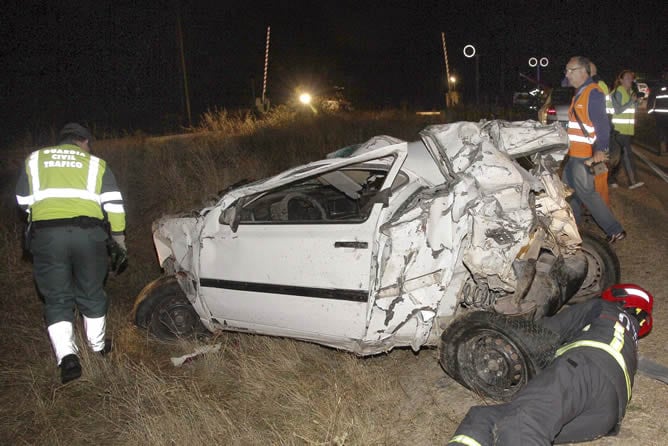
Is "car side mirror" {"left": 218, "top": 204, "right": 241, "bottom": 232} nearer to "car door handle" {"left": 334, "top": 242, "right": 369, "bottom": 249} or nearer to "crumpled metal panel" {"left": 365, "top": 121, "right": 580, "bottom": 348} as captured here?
"car door handle" {"left": 334, "top": 242, "right": 369, "bottom": 249}

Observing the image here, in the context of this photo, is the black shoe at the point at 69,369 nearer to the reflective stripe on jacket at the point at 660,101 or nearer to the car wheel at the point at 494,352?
the car wheel at the point at 494,352

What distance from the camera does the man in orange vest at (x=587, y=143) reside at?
5074 mm

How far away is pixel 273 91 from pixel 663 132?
15.8 meters

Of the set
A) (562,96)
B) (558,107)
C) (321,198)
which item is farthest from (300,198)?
(562,96)

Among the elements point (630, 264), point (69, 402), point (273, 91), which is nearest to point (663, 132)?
point (630, 264)

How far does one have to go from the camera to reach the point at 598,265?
445 centimetres

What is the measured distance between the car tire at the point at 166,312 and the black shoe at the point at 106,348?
11.0 inches

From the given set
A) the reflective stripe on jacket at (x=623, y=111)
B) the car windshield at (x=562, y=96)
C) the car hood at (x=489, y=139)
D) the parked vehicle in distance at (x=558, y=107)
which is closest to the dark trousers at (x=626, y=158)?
the reflective stripe on jacket at (x=623, y=111)

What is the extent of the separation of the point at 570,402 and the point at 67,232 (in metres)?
3.60

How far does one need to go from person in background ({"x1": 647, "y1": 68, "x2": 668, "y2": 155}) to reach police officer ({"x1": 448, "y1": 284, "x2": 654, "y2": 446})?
32.7 ft

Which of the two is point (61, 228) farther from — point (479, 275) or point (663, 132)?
point (663, 132)

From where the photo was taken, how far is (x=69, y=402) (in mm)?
3969

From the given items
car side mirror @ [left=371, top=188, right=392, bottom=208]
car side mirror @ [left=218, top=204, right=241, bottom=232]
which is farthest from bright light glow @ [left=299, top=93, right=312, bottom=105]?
car side mirror @ [left=371, top=188, right=392, bottom=208]

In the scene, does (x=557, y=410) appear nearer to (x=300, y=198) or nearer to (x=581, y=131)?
(x=300, y=198)
